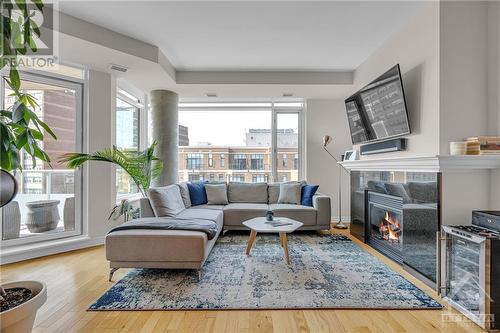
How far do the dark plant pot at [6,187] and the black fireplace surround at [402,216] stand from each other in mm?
3001

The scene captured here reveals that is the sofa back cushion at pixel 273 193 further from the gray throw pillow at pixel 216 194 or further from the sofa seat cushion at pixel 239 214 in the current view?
the gray throw pillow at pixel 216 194

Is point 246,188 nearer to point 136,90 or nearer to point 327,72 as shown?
point 327,72

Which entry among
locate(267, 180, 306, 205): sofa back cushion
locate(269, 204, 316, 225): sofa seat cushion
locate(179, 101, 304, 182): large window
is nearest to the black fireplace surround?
locate(269, 204, 316, 225): sofa seat cushion

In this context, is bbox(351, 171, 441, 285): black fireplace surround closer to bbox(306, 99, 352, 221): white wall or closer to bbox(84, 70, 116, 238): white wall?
bbox(306, 99, 352, 221): white wall

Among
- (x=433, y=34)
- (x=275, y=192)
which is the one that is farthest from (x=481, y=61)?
(x=275, y=192)

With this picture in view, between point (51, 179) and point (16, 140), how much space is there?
2391 mm

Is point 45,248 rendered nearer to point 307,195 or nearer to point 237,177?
point 237,177

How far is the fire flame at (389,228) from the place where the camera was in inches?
114

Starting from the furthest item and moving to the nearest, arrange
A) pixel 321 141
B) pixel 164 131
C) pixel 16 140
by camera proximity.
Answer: pixel 321 141
pixel 164 131
pixel 16 140

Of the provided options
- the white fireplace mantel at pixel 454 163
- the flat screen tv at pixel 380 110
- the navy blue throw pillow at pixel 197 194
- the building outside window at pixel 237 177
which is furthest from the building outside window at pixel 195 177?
the white fireplace mantel at pixel 454 163

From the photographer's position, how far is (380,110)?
3053 mm

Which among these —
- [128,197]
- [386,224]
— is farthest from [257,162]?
[386,224]

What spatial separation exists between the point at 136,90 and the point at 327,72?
3.40m

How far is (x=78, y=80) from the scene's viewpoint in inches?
135
